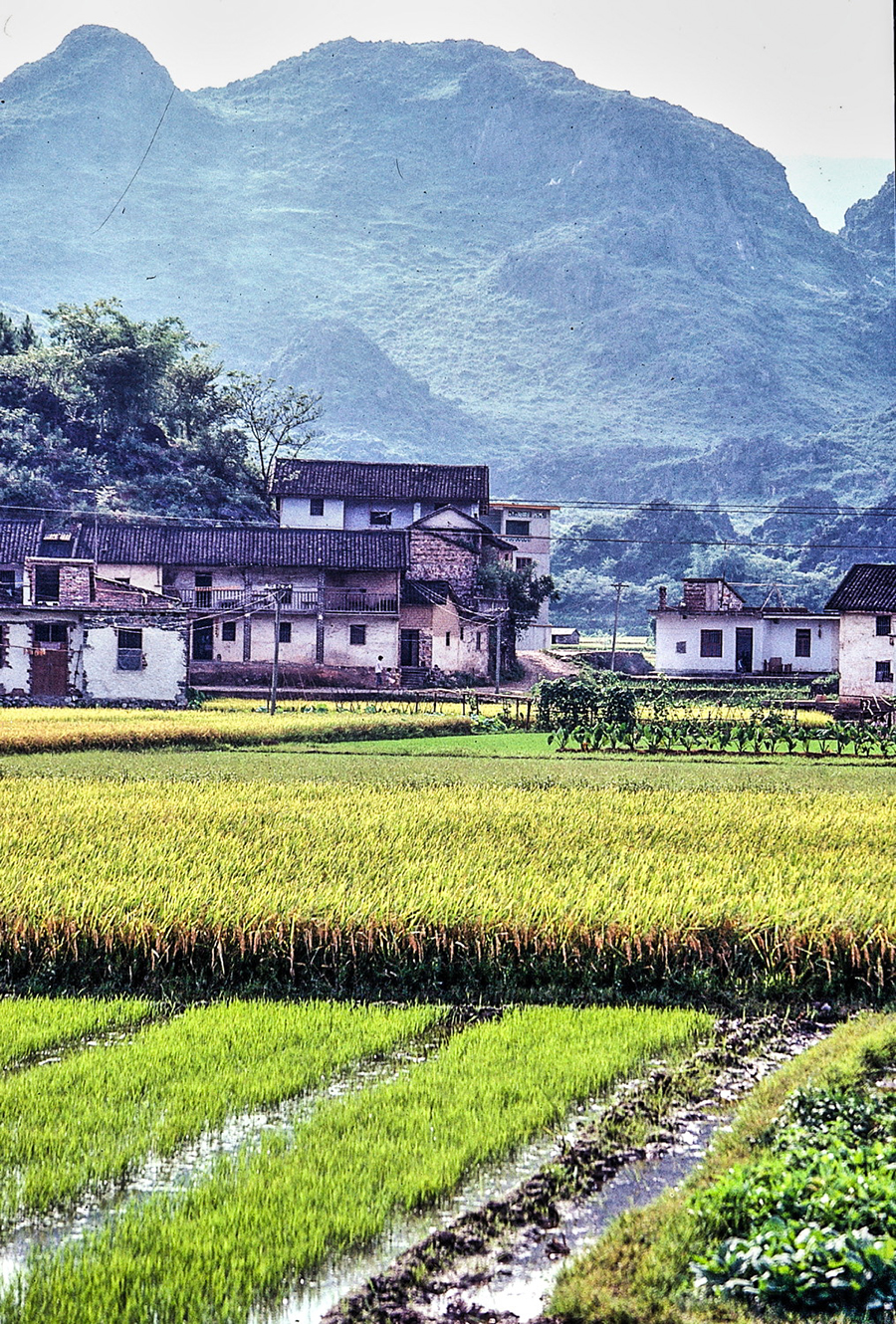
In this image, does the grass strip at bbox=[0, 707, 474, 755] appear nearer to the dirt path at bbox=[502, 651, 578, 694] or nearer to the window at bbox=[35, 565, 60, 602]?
the window at bbox=[35, 565, 60, 602]

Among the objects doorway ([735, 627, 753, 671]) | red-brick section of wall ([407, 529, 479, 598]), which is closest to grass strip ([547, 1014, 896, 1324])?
red-brick section of wall ([407, 529, 479, 598])

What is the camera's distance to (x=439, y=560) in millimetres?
50188

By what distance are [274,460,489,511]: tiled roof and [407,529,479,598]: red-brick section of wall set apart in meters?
6.98

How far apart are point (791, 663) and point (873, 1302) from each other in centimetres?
4871

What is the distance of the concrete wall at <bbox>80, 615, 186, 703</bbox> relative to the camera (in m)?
38.5

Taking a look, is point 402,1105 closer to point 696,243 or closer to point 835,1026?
point 835,1026

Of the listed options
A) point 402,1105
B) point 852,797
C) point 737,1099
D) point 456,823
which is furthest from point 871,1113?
point 852,797

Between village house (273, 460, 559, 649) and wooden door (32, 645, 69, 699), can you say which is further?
village house (273, 460, 559, 649)

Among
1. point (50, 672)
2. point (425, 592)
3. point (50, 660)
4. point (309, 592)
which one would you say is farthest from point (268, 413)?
point (50, 672)

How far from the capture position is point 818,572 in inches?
4001

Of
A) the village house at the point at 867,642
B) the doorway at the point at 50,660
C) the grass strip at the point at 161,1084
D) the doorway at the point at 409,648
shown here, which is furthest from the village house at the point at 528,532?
the grass strip at the point at 161,1084

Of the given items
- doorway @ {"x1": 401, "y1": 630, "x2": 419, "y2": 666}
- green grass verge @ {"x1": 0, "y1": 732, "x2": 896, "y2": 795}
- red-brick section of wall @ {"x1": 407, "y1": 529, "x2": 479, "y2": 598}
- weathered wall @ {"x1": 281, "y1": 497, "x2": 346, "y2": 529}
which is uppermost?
weathered wall @ {"x1": 281, "y1": 497, "x2": 346, "y2": 529}

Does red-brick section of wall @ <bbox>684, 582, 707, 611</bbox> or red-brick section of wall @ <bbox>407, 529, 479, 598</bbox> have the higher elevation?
red-brick section of wall @ <bbox>407, 529, 479, 598</bbox>

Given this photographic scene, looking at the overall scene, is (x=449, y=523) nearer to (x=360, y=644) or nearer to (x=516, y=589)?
(x=516, y=589)
